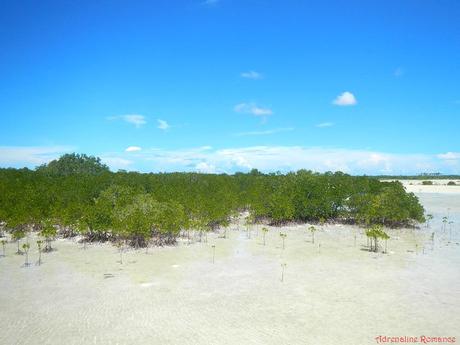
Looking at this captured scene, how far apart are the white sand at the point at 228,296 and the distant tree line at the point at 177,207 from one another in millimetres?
1193

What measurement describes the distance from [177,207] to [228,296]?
8.20 meters

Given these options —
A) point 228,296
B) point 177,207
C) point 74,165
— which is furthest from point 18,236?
point 74,165

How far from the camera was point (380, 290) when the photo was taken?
34.1 ft

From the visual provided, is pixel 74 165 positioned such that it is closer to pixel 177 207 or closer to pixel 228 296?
pixel 177 207

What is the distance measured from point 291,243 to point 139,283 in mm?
7703

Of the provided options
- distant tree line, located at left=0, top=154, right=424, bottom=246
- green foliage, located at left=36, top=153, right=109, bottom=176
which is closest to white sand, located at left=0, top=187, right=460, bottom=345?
distant tree line, located at left=0, top=154, right=424, bottom=246

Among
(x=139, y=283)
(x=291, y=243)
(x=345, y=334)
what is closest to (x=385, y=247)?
(x=291, y=243)

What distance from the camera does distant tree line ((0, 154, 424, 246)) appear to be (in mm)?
16141

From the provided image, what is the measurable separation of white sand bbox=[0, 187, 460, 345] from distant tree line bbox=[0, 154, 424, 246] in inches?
47.0

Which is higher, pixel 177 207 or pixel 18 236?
pixel 177 207

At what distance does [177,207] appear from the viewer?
17688 millimetres

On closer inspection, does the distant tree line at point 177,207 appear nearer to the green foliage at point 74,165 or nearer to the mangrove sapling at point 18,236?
the mangrove sapling at point 18,236

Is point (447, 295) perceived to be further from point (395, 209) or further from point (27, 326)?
point (395, 209)

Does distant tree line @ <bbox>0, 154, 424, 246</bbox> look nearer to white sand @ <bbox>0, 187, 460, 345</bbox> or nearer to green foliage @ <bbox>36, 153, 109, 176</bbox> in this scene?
white sand @ <bbox>0, 187, 460, 345</bbox>
